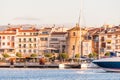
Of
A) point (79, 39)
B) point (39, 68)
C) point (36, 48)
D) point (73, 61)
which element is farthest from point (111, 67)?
point (36, 48)

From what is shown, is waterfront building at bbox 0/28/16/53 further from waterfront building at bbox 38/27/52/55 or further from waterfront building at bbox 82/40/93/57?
waterfront building at bbox 82/40/93/57

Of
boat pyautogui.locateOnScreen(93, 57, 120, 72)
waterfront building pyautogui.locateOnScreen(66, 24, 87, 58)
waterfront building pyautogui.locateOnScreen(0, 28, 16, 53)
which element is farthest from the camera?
waterfront building pyautogui.locateOnScreen(0, 28, 16, 53)

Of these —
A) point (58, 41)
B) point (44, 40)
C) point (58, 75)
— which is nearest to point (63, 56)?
point (58, 41)

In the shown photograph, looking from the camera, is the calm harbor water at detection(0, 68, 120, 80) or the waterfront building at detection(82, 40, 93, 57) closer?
the calm harbor water at detection(0, 68, 120, 80)

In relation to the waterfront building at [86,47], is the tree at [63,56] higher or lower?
lower

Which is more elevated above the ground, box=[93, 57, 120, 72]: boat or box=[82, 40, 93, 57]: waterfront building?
box=[82, 40, 93, 57]: waterfront building

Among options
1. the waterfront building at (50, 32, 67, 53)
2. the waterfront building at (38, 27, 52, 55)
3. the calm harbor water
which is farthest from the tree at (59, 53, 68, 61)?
the calm harbor water

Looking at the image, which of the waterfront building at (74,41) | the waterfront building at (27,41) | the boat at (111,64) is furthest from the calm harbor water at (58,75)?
the waterfront building at (27,41)

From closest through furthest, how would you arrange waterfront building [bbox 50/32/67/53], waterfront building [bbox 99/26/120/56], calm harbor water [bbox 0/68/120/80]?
calm harbor water [bbox 0/68/120/80]
waterfront building [bbox 99/26/120/56]
waterfront building [bbox 50/32/67/53]

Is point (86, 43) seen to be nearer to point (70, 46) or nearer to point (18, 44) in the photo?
point (70, 46)

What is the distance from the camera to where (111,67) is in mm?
106188

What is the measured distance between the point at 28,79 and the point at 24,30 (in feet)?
280

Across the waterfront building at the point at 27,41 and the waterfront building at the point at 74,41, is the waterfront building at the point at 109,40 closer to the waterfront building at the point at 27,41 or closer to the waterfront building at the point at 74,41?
the waterfront building at the point at 74,41

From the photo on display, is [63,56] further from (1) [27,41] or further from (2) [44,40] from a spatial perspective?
(1) [27,41]
